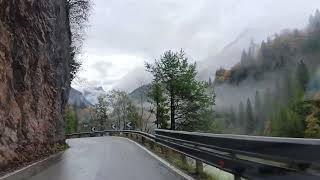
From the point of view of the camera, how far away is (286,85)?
29.0 m

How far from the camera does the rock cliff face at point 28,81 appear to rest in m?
17.0

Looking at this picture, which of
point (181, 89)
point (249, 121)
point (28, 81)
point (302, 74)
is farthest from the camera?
point (181, 89)

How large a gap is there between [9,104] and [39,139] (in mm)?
5800

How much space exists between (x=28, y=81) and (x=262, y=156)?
50.2ft

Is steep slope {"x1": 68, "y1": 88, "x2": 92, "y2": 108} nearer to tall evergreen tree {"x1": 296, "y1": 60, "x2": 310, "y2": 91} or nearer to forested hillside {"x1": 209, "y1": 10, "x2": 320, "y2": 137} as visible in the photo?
forested hillside {"x1": 209, "y1": 10, "x2": 320, "y2": 137}

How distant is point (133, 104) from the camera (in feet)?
354

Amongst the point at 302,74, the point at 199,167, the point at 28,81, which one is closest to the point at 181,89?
the point at 302,74

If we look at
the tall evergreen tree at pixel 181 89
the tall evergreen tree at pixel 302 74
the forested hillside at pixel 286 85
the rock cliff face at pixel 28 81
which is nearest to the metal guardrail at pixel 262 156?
the rock cliff face at pixel 28 81

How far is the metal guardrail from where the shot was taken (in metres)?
6.19

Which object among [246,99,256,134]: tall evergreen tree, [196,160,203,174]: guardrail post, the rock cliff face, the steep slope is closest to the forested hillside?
[246,99,256,134]: tall evergreen tree

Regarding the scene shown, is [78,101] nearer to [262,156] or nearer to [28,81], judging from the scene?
[28,81]

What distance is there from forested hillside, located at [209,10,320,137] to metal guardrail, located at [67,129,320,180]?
54.6 ft

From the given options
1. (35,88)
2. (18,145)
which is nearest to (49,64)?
(35,88)

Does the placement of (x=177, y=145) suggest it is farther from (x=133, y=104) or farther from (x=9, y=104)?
(x=133, y=104)
